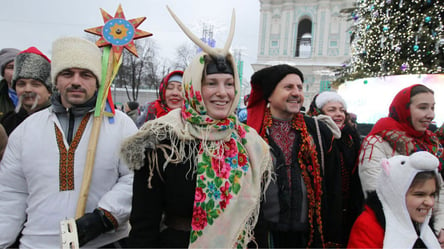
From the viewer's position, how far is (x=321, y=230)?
2258 millimetres

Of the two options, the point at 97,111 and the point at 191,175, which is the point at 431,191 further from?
the point at 97,111

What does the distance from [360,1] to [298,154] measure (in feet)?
30.0

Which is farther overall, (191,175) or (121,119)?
(121,119)

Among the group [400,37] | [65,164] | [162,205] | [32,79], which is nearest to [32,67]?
[32,79]

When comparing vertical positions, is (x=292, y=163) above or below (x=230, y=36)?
below

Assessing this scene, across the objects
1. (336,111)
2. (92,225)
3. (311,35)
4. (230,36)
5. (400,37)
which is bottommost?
(92,225)

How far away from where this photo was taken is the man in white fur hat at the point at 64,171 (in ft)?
5.47

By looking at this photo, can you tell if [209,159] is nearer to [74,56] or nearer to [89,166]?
[89,166]

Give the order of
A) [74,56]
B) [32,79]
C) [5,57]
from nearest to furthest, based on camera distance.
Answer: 1. [74,56]
2. [32,79]
3. [5,57]

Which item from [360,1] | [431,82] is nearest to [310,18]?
[360,1]

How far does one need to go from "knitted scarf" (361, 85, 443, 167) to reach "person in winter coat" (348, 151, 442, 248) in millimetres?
510

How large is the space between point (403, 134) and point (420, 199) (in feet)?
2.43

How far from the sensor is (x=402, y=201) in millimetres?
1946

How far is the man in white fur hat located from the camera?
1667mm
